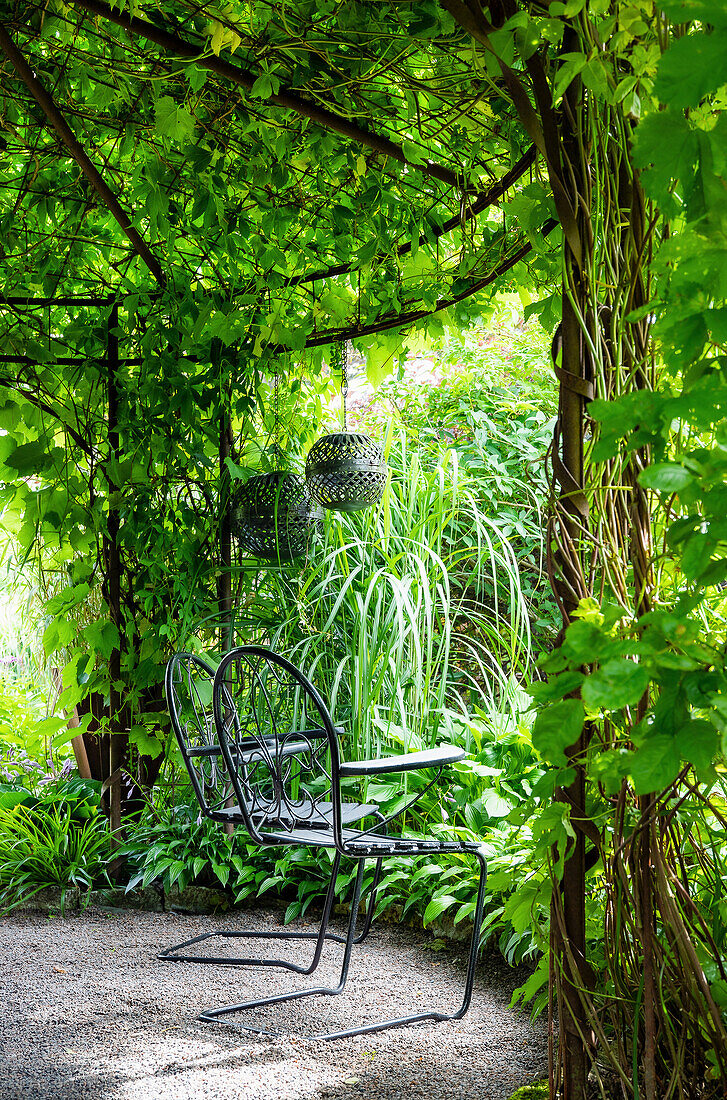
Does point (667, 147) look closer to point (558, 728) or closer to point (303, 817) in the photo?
point (558, 728)

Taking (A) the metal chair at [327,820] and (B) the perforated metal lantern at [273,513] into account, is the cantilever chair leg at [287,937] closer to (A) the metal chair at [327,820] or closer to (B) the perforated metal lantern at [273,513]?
(A) the metal chair at [327,820]

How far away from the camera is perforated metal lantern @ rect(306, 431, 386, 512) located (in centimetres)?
298

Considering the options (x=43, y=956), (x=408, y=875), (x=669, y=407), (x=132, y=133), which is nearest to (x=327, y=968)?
(x=408, y=875)

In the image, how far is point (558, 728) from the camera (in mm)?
875

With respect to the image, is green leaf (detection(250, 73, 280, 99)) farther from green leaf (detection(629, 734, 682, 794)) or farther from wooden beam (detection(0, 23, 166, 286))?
green leaf (detection(629, 734, 682, 794))

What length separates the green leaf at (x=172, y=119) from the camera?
1863 mm

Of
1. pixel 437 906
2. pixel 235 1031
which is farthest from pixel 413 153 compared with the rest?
pixel 235 1031

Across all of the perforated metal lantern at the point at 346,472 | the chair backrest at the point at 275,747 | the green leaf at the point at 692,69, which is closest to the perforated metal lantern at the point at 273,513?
the perforated metal lantern at the point at 346,472

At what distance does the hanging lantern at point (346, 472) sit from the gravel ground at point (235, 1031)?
1421 mm

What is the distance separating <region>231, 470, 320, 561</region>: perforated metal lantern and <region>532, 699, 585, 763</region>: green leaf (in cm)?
223

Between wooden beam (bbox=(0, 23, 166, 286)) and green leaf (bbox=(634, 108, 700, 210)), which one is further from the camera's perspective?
wooden beam (bbox=(0, 23, 166, 286))

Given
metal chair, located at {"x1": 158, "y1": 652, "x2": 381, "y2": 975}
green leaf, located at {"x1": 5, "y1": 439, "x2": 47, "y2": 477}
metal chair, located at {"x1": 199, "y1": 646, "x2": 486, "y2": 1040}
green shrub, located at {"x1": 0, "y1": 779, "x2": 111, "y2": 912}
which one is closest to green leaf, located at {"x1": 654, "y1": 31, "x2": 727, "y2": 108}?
metal chair, located at {"x1": 199, "y1": 646, "x2": 486, "y2": 1040}

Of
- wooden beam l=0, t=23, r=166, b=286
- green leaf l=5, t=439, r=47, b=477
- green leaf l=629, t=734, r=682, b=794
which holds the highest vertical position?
wooden beam l=0, t=23, r=166, b=286

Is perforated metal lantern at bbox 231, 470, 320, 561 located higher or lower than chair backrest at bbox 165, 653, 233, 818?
higher
